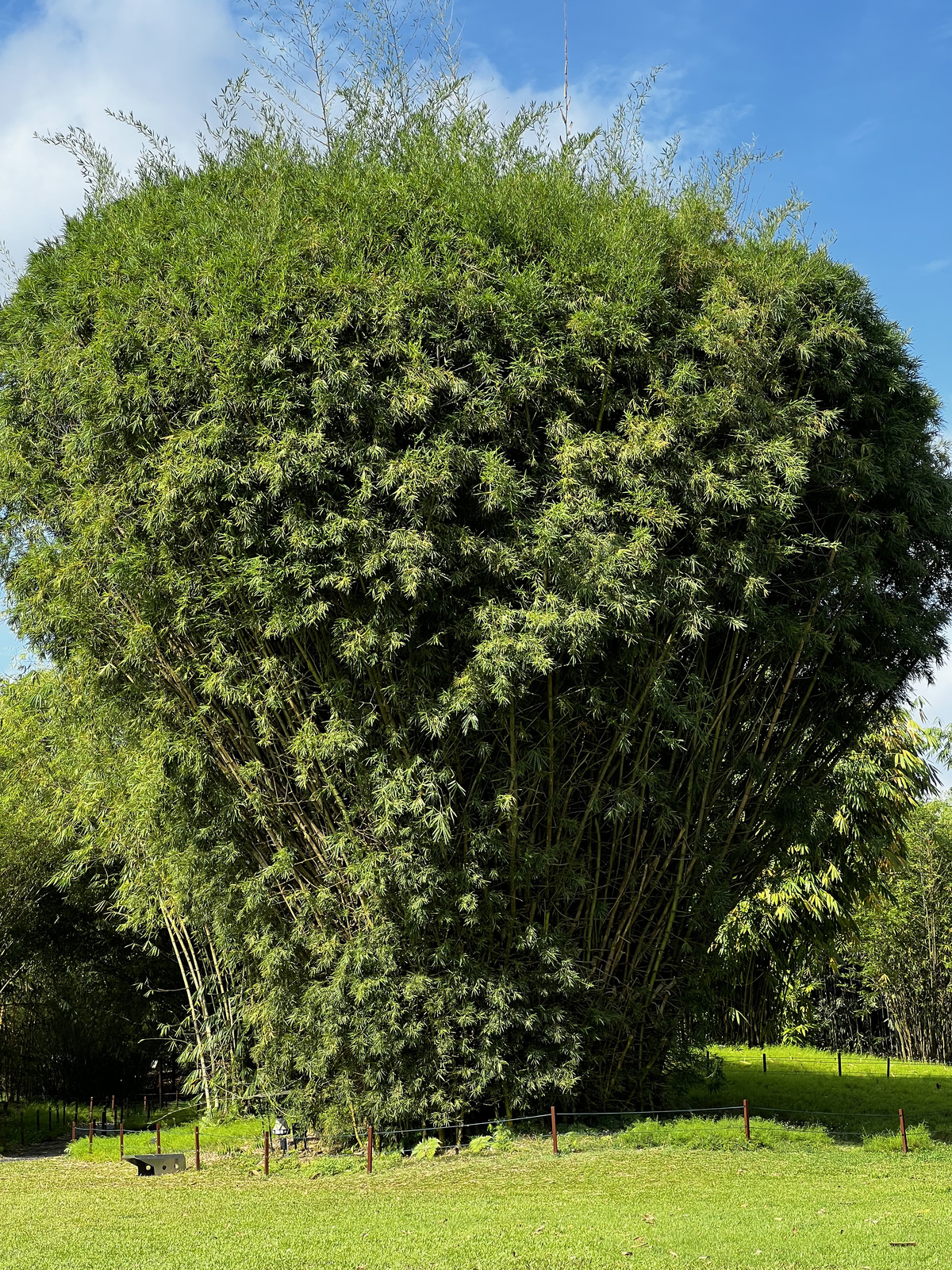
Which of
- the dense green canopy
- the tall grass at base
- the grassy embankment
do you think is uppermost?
the dense green canopy

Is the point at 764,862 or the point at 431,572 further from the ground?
the point at 431,572

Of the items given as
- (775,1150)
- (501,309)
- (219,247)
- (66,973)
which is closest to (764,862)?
(775,1150)

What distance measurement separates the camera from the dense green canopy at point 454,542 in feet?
24.7

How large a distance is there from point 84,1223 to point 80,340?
6095 mm

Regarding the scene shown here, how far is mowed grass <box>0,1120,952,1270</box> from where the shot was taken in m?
5.37

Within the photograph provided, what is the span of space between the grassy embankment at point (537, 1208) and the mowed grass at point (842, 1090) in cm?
136

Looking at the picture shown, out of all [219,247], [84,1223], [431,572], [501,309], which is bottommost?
[84,1223]

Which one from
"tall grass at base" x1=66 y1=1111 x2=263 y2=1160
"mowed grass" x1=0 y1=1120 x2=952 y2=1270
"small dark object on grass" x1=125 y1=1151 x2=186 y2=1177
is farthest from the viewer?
"tall grass at base" x1=66 y1=1111 x2=263 y2=1160

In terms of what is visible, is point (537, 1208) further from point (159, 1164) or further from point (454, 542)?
point (454, 542)

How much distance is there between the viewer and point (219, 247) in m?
7.98

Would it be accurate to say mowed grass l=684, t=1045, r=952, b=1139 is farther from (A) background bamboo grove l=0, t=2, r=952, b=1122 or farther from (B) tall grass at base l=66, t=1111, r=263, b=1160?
(B) tall grass at base l=66, t=1111, r=263, b=1160

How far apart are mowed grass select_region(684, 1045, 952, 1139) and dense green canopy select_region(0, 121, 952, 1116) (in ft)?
7.26

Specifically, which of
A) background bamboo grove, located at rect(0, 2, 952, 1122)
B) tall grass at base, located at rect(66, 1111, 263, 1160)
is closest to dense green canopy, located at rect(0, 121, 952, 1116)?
background bamboo grove, located at rect(0, 2, 952, 1122)

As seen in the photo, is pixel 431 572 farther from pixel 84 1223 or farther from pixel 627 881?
pixel 84 1223
